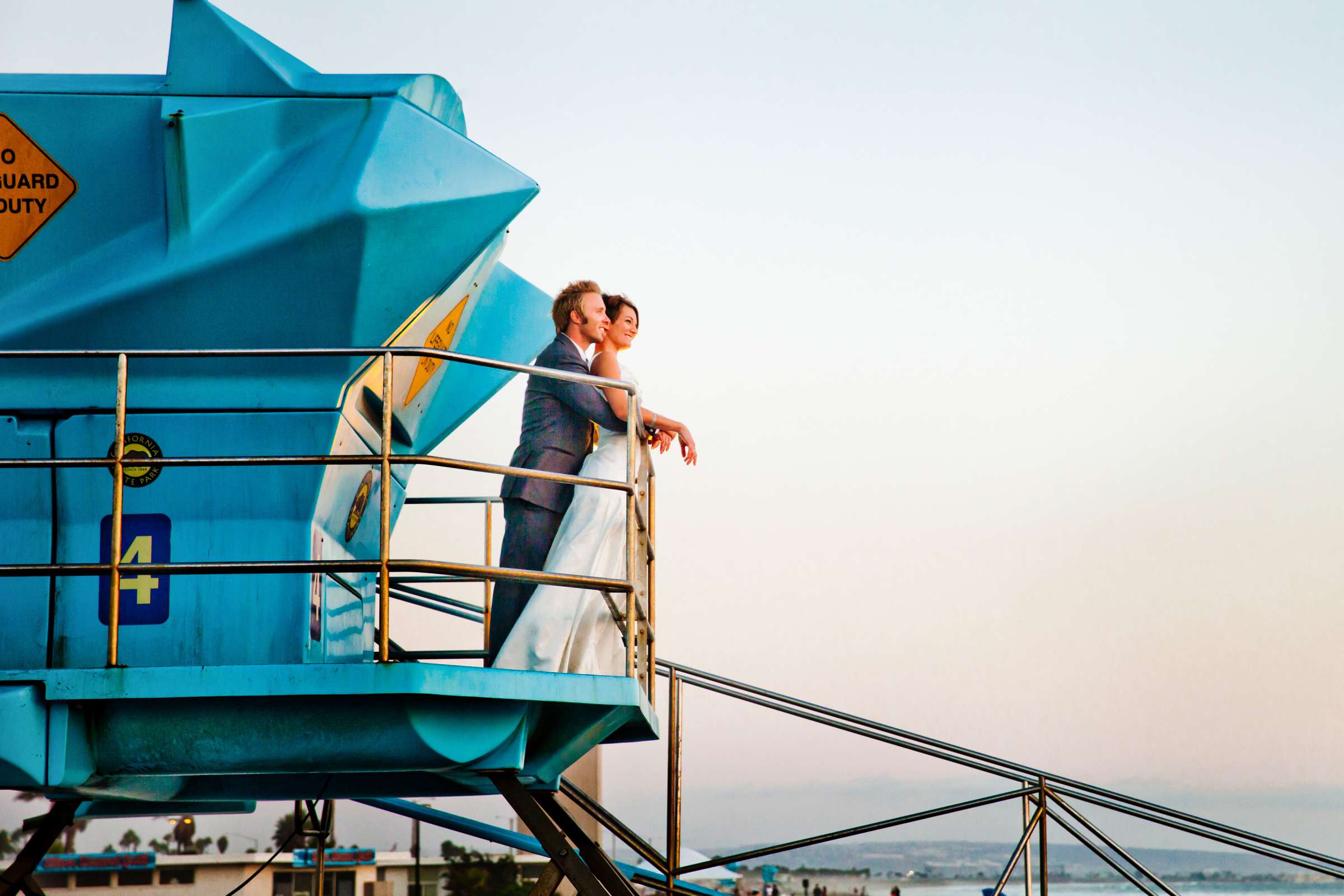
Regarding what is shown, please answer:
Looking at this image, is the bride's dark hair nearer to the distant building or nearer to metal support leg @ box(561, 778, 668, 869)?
metal support leg @ box(561, 778, 668, 869)

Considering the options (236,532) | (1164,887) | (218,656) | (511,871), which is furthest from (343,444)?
(511,871)

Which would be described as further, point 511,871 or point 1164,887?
point 511,871

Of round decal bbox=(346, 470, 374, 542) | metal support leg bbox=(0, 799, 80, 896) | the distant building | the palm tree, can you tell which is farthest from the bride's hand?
the palm tree

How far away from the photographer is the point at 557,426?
7.75 meters

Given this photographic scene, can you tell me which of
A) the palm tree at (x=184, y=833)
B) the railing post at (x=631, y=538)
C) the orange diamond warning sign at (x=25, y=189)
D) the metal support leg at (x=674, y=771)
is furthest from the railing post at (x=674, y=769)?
the palm tree at (x=184, y=833)

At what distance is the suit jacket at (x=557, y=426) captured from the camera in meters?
7.61

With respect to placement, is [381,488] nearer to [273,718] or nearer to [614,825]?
[273,718]

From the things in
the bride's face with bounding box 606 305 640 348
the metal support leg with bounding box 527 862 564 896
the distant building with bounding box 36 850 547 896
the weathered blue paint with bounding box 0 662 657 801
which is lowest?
the distant building with bounding box 36 850 547 896

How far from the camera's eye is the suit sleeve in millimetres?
7602

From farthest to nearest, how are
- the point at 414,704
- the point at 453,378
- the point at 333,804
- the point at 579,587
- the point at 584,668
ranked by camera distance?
the point at 333,804 < the point at 453,378 < the point at 584,668 < the point at 579,587 < the point at 414,704

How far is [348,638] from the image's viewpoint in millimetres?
8242

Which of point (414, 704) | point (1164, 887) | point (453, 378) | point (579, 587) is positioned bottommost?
point (1164, 887)

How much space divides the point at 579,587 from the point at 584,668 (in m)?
0.63

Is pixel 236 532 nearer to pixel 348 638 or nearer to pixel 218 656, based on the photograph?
pixel 218 656
